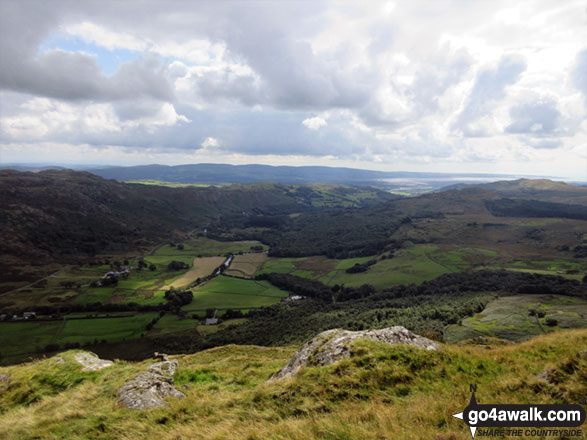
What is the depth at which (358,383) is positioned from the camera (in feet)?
37.6

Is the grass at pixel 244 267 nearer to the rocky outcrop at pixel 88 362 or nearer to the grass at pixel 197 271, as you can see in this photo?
the grass at pixel 197 271

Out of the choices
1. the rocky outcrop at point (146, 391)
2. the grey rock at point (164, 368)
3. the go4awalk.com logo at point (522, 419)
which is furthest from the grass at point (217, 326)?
the go4awalk.com logo at point (522, 419)

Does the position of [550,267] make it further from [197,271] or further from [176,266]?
[176,266]

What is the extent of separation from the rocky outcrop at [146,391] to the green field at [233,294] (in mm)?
109377

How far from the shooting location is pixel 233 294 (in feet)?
439

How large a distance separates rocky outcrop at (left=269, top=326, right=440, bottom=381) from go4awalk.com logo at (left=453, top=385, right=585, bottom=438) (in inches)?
267

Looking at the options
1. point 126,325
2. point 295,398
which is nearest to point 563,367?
point 295,398

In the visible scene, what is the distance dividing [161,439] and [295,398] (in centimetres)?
495

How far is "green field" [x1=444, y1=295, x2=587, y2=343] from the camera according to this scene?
5088 centimetres

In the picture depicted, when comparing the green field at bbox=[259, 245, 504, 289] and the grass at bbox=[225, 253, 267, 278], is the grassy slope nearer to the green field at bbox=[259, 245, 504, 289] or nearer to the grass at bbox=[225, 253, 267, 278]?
the green field at bbox=[259, 245, 504, 289]

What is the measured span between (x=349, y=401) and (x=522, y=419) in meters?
5.33

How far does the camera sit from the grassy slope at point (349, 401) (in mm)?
8094

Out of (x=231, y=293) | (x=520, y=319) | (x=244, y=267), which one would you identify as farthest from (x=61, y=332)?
(x=520, y=319)

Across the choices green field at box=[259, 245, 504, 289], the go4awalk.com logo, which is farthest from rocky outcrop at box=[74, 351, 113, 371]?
green field at box=[259, 245, 504, 289]
